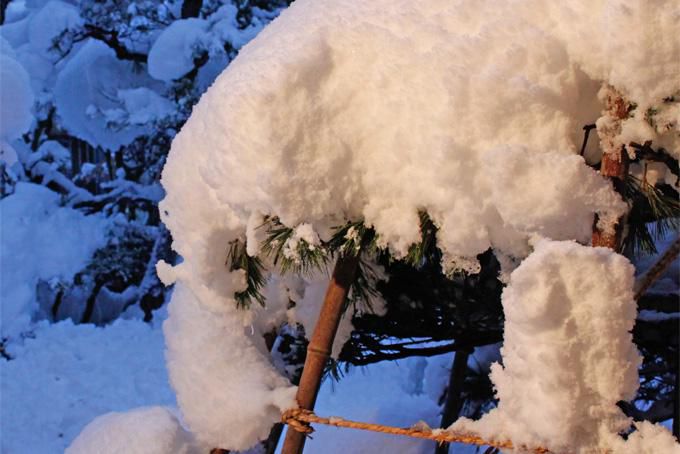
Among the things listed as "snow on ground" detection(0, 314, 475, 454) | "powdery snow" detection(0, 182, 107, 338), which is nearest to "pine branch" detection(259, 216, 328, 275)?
"snow on ground" detection(0, 314, 475, 454)

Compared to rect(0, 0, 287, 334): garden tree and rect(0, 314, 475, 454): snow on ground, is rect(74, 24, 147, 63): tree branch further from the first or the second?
rect(0, 314, 475, 454): snow on ground

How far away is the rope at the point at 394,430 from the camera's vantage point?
3.28ft

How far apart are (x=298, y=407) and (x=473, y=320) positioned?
611mm

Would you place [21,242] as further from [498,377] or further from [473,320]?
[498,377]

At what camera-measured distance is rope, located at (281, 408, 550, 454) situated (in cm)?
100

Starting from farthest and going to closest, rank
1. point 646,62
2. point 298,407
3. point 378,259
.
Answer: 1. point 378,259
2. point 298,407
3. point 646,62

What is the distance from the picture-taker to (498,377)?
3.20 feet

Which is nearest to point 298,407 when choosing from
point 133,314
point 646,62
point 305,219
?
point 305,219

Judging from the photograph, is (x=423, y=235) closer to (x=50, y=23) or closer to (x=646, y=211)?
(x=646, y=211)

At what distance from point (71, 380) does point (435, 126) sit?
533cm

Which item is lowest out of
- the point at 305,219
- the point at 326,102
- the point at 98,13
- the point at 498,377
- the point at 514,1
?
the point at 498,377

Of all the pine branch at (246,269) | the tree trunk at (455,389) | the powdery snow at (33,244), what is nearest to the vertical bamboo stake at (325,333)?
the pine branch at (246,269)

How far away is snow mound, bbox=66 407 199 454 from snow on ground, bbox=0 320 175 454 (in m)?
3.29

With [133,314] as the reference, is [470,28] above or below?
below
